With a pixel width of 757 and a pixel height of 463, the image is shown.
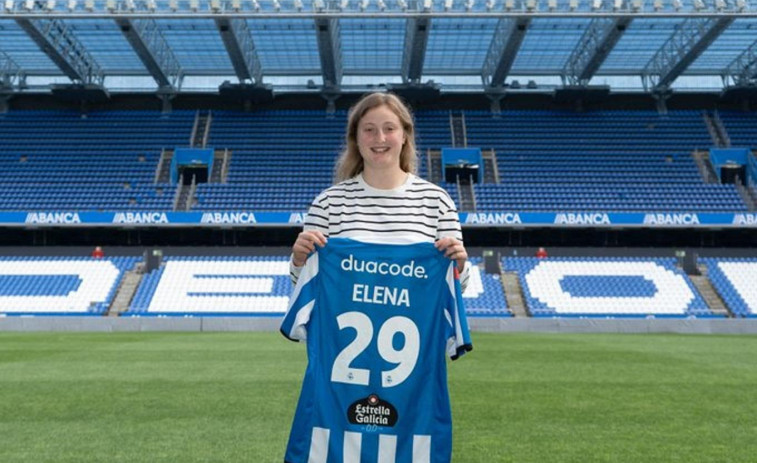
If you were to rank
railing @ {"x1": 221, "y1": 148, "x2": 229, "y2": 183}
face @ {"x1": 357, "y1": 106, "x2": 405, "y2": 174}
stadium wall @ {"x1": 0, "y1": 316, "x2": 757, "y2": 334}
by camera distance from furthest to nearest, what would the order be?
railing @ {"x1": 221, "y1": 148, "x2": 229, "y2": 183} → stadium wall @ {"x1": 0, "y1": 316, "x2": 757, "y2": 334} → face @ {"x1": 357, "y1": 106, "x2": 405, "y2": 174}

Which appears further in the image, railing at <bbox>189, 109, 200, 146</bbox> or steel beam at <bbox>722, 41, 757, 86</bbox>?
railing at <bbox>189, 109, 200, 146</bbox>

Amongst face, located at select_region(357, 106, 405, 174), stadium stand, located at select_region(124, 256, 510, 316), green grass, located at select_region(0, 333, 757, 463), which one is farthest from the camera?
stadium stand, located at select_region(124, 256, 510, 316)

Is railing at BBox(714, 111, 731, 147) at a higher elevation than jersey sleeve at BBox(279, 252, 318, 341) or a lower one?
higher

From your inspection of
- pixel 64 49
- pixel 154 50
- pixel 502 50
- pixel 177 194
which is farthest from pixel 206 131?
pixel 502 50

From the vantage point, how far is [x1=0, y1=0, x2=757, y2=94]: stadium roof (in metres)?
29.8

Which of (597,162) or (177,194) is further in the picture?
(597,162)

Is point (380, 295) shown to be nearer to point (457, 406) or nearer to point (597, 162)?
point (457, 406)

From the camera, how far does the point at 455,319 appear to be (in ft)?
12.3

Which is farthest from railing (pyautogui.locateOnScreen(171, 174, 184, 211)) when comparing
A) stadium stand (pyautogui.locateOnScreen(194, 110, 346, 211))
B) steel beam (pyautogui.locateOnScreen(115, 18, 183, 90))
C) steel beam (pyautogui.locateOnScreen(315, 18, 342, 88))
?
steel beam (pyautogui.locateOnScreen(315, 18, 342, 88))

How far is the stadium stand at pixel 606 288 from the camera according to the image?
94.8ft

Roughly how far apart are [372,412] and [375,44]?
3252 cm

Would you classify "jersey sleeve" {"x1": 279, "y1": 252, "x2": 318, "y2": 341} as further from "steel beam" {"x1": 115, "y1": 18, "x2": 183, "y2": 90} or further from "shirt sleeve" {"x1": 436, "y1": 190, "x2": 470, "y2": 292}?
"steel beam" {"x1": 115, "y1": 18, "x2": 183, "y2": 90}

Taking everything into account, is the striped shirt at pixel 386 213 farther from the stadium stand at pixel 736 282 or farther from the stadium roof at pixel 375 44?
the stadium stand at pixel 736 282

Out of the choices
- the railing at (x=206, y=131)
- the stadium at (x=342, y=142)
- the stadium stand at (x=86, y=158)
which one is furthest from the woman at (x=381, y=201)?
the railing at (x=206, y=131)
